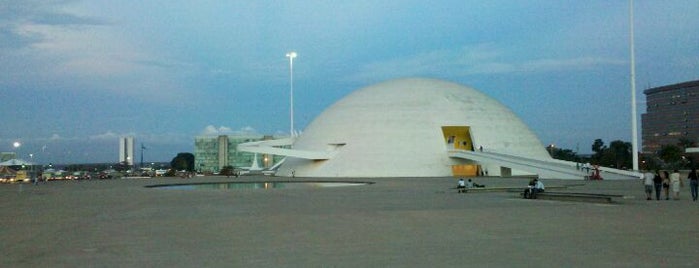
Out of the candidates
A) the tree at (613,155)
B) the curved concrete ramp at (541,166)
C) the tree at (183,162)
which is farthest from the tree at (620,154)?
the tree at (183,162)

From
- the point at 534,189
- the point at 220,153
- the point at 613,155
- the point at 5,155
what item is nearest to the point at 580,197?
the point at 534,189

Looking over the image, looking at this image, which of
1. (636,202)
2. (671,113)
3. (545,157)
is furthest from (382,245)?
(671,113)

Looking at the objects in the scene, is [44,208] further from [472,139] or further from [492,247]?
[472,139]

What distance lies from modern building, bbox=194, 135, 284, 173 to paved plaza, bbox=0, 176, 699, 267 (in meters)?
123

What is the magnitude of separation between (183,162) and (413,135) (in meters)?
112

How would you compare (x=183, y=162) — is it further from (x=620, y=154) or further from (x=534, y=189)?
(x=534, y=189)

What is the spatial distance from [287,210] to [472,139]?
128 ft

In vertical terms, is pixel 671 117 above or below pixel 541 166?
above

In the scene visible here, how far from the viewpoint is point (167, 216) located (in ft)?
53.1

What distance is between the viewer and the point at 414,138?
54219mm

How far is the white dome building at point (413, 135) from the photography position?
2094 inches

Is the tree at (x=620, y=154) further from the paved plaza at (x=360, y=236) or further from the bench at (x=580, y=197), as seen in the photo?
the paved plaza at (x=360, y=236)

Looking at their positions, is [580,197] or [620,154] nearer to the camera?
[580,197]

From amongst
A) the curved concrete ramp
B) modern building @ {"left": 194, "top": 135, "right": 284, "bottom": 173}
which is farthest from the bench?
modern building @ {"left": 194, "top": 135, "right": 284, "bottom": 173}
